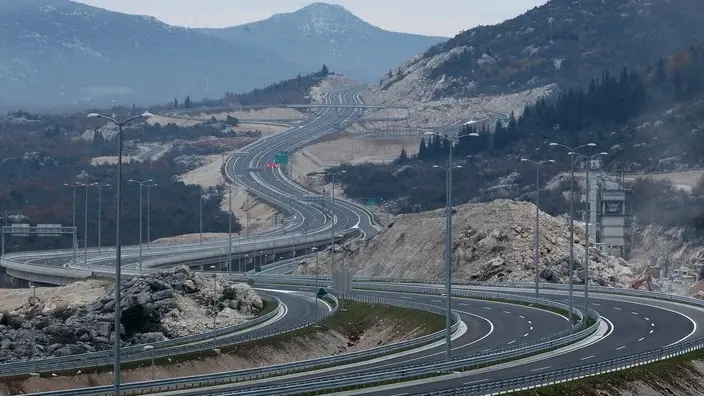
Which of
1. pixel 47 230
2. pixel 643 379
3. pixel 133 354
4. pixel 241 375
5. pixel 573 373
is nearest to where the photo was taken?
pixel 573 373

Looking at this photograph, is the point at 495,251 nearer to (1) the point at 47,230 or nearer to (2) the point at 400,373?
(2) the point at 400,373

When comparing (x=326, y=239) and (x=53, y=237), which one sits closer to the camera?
(x=326, y=239)

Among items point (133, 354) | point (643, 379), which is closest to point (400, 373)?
point (643, 379)

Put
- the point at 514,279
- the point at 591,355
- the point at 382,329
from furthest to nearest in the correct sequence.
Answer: the point at 514,279 → the point at 382,329 → the point at 591,355

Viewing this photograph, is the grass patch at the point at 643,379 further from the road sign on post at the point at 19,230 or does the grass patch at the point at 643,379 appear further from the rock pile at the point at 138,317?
the road sign on post at the point at 19,230

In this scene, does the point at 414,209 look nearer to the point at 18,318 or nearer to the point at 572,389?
the point at 18,318

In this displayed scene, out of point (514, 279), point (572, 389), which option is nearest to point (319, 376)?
point (572, 389)
